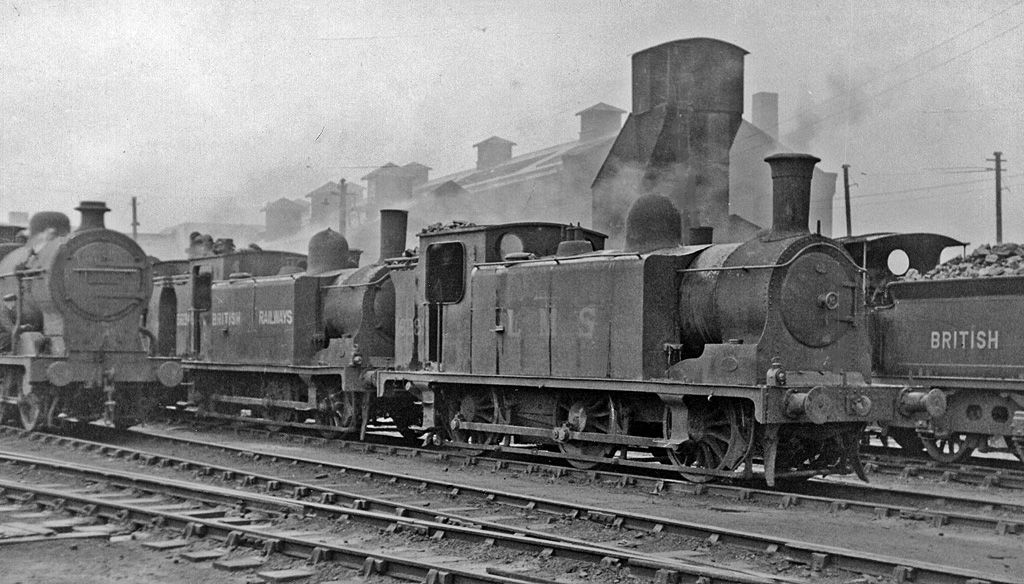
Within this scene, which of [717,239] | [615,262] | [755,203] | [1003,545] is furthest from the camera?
[755,203]

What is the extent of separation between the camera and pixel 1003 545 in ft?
29.4

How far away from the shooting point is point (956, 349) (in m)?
15.1

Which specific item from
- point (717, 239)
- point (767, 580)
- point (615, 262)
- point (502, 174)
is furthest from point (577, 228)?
point (502, 174)

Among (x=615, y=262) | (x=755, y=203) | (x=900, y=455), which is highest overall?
(x=755, y=203)

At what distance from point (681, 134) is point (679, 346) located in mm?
20003

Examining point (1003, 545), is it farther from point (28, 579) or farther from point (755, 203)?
point (755, 203)

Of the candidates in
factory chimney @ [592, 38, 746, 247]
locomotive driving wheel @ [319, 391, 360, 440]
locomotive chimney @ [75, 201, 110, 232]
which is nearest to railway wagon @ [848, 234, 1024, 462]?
locomotive driving wheel @ [319, 391, 360, 440]

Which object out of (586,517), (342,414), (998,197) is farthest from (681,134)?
(586,517)

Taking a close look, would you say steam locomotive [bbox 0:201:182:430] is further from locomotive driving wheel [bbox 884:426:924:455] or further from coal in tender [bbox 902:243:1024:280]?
coal in tender [bbox 902:243:1024:280]

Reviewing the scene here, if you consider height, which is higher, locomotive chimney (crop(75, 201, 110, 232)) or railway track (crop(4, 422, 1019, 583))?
locomotive chimney (crop(75, 201, 110, 232))

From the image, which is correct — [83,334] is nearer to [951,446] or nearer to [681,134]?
[951,446]

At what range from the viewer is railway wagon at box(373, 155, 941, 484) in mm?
11273

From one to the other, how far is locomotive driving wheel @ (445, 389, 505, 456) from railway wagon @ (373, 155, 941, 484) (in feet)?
0.16

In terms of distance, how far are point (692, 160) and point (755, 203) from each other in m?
7.30
